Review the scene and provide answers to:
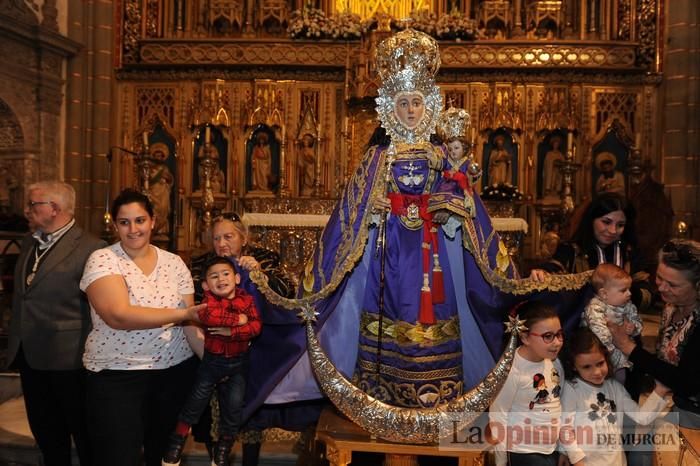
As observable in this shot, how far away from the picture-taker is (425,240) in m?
4.01

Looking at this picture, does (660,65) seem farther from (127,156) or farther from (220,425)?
(220,425)

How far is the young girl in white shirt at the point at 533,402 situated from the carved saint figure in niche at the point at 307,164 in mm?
8370

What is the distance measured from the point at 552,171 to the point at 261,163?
5.03 m

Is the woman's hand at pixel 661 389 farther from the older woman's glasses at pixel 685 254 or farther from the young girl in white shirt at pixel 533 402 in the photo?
the older woman's glasses at pixel 685 254

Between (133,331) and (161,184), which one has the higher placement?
(161,184)

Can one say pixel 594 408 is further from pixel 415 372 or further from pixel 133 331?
pixel 133 331

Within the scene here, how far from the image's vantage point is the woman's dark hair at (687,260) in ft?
11.0

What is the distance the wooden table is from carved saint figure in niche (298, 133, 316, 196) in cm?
815

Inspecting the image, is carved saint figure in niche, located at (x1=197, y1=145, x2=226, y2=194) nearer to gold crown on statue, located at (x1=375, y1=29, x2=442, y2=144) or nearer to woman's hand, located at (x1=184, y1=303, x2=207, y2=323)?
gold crown on statue, located at (x1=375, y1=29, x2=442, y2=144)

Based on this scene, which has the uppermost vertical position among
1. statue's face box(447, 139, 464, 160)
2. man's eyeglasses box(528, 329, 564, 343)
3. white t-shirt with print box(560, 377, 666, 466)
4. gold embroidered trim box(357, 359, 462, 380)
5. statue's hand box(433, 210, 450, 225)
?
statue's face box(447, 139, 464, 160)

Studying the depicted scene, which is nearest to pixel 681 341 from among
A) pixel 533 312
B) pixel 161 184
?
pixel 533 312

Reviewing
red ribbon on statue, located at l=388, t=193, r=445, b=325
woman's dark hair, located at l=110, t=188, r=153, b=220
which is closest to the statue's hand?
red ribbon on statue, located at l=388, t=193, r=445, b=325

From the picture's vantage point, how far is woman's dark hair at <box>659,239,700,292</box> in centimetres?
334

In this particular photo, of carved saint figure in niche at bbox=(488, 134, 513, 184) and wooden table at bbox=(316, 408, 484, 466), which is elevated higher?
carved saint figure in niche at bbox=(488, 134, 513, 184)
